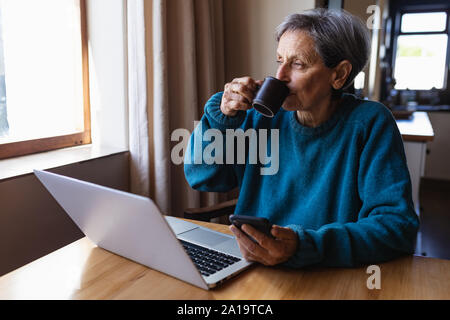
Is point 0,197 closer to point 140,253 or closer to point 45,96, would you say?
point 45,96

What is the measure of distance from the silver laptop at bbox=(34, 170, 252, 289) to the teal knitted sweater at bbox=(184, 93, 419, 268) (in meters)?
0.17

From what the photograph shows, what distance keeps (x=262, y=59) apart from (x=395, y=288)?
5.49ft

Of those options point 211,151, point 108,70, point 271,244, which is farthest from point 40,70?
point 271,244

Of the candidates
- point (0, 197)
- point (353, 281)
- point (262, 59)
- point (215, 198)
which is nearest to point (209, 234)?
point (353, 281)

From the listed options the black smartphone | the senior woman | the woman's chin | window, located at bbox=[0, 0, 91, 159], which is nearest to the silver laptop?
the black smartphone

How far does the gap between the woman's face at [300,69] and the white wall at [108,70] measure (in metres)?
0.97

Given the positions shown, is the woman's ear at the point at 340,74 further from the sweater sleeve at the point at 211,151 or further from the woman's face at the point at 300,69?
the sweater sleeve at the point at 211,151

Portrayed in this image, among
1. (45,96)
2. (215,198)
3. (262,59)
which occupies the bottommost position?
(215,198)

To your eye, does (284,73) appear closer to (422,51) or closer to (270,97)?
(270,97)

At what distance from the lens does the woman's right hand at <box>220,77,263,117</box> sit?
1.05m

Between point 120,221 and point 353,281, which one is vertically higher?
point 120,221

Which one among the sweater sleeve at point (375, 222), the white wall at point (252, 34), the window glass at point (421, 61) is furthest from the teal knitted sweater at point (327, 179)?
the window glass at point (421, 61)

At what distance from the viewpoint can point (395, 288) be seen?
78cm

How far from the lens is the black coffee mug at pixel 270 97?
93 cm
